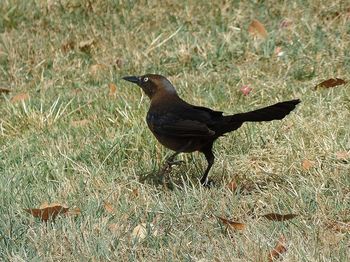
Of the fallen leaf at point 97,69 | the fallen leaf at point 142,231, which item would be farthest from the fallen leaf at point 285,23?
the fallen leaf at point 142,231

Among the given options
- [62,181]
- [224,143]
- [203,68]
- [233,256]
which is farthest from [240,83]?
[233,256]

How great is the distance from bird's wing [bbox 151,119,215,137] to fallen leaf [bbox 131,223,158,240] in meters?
0.68

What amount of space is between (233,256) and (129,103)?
9.21 feet

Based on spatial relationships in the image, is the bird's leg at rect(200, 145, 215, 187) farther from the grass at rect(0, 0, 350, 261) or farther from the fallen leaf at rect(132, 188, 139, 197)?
the fallen leaf at rect(132, 188, 139, 197)

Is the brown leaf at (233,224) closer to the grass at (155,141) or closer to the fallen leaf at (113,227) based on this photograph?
the grass at (155,141)

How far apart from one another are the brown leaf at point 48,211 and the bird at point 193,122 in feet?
2.51

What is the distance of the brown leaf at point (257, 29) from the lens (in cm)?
800

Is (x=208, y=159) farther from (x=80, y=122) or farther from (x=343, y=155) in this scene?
(x=80, y=122)

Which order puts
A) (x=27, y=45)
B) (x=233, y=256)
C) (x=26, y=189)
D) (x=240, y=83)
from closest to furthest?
(x=233, y=256), (x=26, y=189), (x=240, y=83), (x=27, y=45)

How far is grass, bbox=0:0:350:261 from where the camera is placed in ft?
14.5

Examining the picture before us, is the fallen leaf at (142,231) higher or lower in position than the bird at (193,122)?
lower

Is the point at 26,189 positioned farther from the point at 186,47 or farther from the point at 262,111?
the point at 186,47

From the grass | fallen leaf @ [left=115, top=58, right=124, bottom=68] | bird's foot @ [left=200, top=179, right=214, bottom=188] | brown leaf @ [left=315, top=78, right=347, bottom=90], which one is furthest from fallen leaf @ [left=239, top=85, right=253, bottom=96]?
bird's foot @ [left=200, top=179, right=214, bottom=188]

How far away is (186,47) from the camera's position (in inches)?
310
